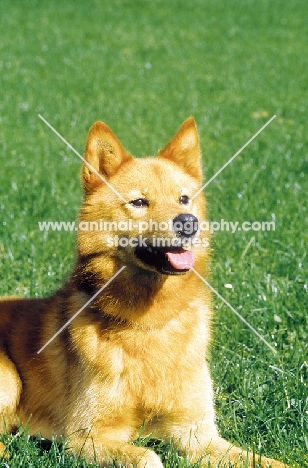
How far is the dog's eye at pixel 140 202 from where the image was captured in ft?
12.0

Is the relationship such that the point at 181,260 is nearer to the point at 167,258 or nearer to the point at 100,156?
the point at 167,258

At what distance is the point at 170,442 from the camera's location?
11.7 ft

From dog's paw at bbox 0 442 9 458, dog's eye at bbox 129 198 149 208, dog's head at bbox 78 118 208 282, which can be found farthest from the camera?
dog's eye at bbox 129 198 149 208

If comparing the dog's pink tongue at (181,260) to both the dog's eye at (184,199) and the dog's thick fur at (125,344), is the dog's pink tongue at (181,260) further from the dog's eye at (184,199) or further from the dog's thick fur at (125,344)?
the dog's eye at (184,199)

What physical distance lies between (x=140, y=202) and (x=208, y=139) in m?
6.48

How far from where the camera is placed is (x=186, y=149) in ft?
13.3

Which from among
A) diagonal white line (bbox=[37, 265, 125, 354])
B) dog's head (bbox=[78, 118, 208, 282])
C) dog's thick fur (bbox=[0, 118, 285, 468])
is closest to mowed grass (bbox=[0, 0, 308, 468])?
dog's thick fur (bbox=[0, 118, 285, 468])

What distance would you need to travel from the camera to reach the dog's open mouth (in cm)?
344

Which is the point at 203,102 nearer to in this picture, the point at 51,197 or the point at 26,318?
the point at 51,197

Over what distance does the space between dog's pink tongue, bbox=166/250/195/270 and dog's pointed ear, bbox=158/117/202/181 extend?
74 cm

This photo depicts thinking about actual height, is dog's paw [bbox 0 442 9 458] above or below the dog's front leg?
below

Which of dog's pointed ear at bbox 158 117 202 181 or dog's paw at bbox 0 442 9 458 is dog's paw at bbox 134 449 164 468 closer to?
dog's paw at bbox 0 442 9 458

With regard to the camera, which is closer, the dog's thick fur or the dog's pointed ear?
the dog's thick fur

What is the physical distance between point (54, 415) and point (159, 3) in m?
19.2
